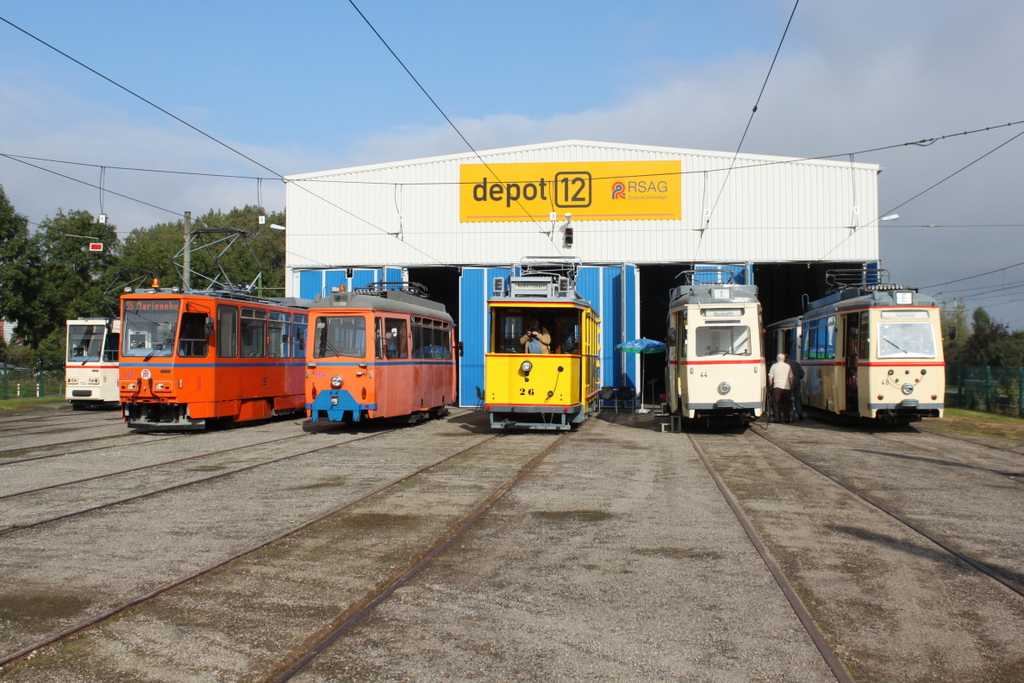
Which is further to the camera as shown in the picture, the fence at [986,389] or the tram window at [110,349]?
the tram window at [110,349]

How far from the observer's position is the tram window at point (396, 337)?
58.4 ft

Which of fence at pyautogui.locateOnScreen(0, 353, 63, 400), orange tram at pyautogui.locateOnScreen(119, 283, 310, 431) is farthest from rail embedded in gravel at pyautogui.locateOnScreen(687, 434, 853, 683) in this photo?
fence at pyautogui.locateOnScreen(0, 353, 63, 400)

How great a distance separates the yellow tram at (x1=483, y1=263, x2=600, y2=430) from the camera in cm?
1723

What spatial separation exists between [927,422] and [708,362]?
7.99 meters

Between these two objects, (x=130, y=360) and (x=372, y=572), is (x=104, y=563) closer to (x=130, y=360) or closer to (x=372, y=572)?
(x=372, y=572)

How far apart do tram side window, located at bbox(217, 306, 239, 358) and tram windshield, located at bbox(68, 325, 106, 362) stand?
1224 cm

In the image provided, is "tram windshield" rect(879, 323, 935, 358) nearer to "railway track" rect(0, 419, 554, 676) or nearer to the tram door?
the tram door

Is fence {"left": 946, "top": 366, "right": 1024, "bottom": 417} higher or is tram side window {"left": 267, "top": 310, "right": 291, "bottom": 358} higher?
tram side window {"left": 267, "top": 310, "right": 291, "bottom": 358}

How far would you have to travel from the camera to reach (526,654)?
4531 millimetres

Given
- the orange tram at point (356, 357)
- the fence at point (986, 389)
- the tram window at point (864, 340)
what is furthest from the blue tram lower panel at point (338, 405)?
the fence at point (986, 389)

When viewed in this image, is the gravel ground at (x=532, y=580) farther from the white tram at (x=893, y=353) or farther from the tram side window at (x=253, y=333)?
the tram side window at (x=253, y=333)

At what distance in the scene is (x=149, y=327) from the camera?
55.8ft

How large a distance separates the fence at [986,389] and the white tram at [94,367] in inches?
1098

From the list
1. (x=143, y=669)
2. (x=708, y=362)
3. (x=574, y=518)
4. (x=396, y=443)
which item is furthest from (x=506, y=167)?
(x=143, y=669)
